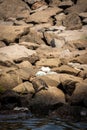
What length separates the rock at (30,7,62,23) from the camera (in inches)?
835

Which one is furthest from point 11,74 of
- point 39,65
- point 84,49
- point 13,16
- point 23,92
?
point 13,16

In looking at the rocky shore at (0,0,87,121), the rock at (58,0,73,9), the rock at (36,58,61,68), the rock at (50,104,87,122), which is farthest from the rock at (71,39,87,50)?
the rock at (50,104,87,122)

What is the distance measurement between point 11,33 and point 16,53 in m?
2.93

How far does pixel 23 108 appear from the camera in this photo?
9836mm

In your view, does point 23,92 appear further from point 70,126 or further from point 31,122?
point 70,126

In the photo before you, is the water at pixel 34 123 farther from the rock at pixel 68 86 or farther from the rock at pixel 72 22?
the rock at pixel 72 22

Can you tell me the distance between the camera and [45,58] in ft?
49.2

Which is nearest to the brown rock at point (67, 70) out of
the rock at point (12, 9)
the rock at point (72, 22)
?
the rock at point (72, 22)

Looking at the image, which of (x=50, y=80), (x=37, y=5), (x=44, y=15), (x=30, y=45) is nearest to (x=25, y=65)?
(x=50, y=80)

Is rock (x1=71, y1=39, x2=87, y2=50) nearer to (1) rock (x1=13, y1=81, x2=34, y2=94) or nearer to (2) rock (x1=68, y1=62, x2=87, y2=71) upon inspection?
(2) rock (x1=68, y1=62, x2=87, y2=71)

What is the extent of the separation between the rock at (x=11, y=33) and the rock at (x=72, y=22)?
316 cm

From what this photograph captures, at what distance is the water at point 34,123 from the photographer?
8.09 metres

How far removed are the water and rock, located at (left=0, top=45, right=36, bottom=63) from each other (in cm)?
525

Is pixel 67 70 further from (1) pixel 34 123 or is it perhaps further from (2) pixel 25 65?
(1) pixel 34 123
